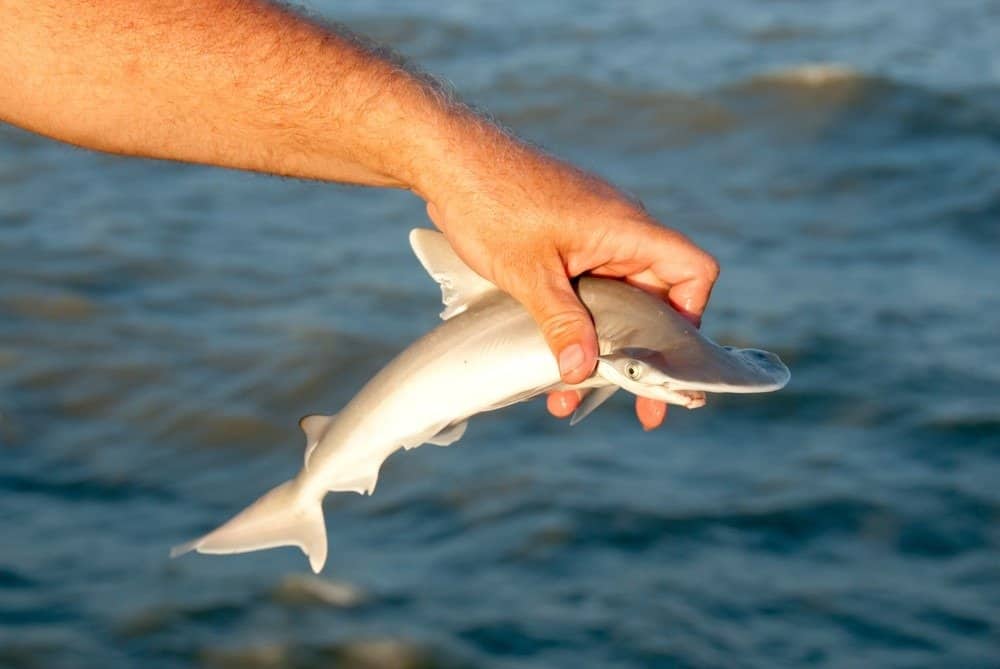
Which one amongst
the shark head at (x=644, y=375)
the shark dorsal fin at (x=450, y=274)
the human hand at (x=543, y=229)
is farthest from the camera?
the shark dorsal fin at (x=450, y=274)

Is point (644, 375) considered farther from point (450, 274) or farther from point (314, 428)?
point (314, 428)

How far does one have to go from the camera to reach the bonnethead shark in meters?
3.03

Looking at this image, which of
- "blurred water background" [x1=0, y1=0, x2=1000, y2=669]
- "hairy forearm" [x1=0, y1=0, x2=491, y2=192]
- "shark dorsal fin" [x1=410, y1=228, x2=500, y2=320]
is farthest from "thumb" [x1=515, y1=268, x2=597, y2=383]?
"blurred water background" [x1=0, y1=0, x2=1000, y2=669]

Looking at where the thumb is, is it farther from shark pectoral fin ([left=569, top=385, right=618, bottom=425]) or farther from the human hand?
shark pectoral fin ([left=569, top=385, right=618, bottom=425])

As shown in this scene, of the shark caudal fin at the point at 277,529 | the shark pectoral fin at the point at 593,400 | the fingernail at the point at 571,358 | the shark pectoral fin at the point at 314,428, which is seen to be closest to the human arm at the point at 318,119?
the fingernail at the point at 571,358

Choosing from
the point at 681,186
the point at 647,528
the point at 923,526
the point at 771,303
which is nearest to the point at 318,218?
the point at 681,186

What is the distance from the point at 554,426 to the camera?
705 cm

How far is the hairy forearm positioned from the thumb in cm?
42

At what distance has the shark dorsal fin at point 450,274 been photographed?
3342 millimetres

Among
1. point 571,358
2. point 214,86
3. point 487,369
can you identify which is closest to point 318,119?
point 214,86

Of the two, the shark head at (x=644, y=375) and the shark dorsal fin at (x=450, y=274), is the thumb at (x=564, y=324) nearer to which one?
the shark head at (x=644, y=375)

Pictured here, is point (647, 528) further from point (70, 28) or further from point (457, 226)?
point (70, 28)

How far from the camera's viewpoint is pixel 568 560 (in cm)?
601

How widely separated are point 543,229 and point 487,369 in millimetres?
358
